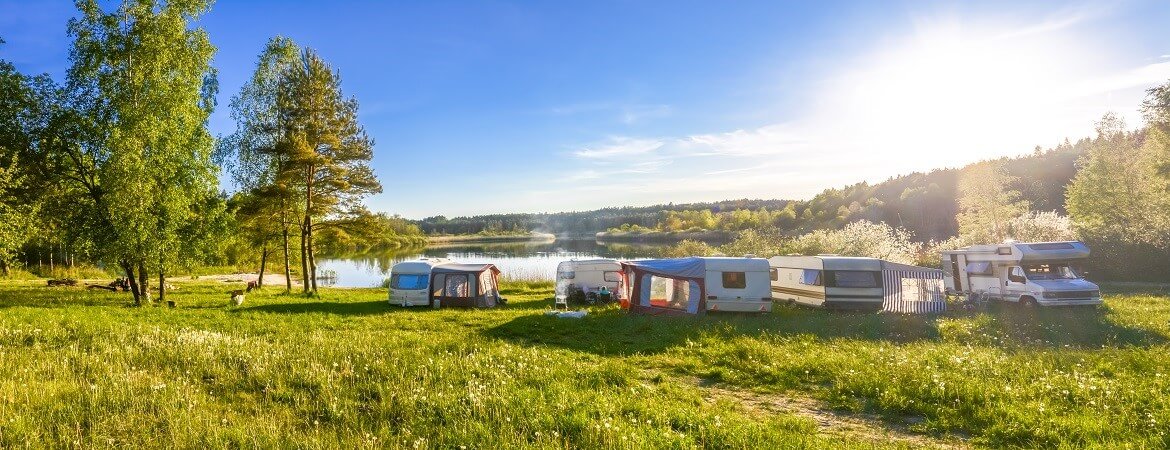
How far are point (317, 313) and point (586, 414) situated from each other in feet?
49.3

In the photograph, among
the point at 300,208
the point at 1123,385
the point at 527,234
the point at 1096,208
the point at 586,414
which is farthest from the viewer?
the point at 527,234

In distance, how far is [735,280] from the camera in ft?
64.4

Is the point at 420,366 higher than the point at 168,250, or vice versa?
the point at 168,250

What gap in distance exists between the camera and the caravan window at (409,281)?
73.1 feet

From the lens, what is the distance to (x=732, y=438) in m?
6.52

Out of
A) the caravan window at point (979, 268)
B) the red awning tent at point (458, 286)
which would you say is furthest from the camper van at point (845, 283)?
the red awning tent at point (458, 286)

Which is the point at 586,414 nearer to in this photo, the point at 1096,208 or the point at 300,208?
the point at 300,208

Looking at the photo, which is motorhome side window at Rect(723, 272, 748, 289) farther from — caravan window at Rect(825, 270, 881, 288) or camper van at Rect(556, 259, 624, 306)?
camper van at Rect(556, 259, 624, 306)

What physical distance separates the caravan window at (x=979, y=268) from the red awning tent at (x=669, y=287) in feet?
39.5

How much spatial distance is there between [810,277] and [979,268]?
7.46 meters

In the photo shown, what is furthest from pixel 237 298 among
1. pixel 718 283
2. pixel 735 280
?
pixel 735 280

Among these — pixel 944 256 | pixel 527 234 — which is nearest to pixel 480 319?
pixel 944 256

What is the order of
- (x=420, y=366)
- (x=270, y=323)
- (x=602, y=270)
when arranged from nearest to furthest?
(x=420, y=366) < (x=270, y=323) < (x=602, y=270)

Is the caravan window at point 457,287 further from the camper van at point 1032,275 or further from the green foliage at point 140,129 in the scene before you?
the camper van at point 1032,275
